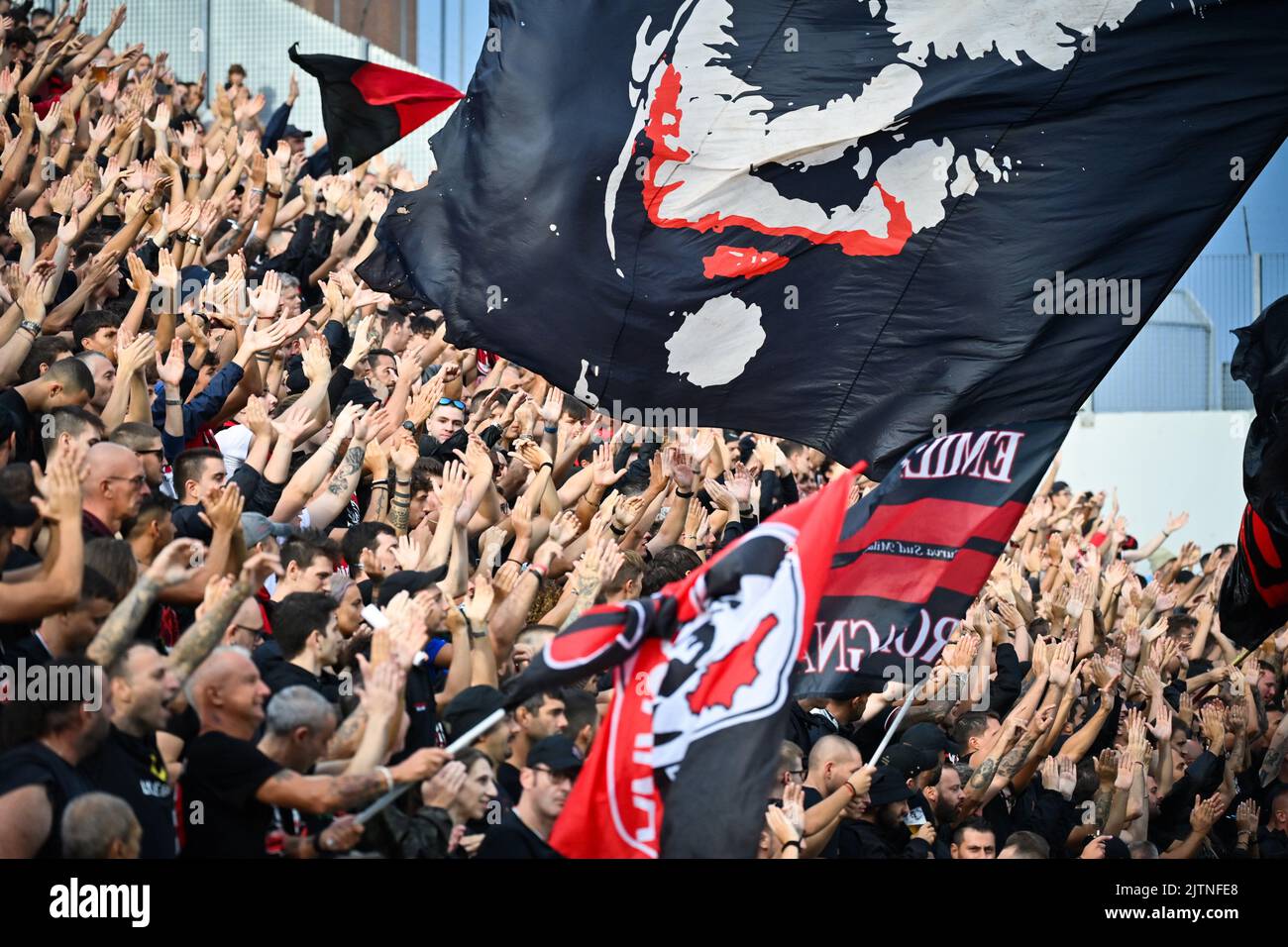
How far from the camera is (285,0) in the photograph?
2377 cm

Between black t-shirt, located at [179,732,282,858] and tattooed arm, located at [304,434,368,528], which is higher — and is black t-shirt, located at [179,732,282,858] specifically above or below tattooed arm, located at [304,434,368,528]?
below

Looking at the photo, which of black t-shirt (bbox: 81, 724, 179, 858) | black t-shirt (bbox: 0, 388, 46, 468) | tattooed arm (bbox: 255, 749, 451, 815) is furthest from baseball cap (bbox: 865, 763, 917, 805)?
black t-shirt (bbox: 0, 388, 46, 468)

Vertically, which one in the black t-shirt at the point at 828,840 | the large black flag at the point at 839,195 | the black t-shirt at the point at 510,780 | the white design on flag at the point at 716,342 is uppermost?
the large black flag at the point at 839,195

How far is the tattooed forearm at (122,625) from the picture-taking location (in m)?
5.00

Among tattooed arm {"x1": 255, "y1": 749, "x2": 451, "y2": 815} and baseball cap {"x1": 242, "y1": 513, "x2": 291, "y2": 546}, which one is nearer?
tattooed arm {"x1": 255, "y1": 749, "x2": 451, "y2": 815}

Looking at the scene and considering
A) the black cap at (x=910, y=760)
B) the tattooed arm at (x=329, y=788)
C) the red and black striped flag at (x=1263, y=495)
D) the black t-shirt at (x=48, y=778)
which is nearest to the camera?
the black t-shirt at (x=48, y=778)

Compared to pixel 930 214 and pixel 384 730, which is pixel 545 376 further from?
pixel 384 730

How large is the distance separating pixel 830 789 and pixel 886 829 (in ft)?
1.23

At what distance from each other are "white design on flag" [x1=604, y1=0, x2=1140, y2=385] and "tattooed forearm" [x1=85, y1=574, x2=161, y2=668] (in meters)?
3.26

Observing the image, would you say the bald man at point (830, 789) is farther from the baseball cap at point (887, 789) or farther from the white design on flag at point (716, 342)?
the white design on flag at point (716, 342)

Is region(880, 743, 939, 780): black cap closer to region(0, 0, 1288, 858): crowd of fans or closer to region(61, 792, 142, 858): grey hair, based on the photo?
region(0, 0, 1288, 858): crowd of fans

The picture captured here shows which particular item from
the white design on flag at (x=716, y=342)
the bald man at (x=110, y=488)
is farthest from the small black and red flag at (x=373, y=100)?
the bald man at (x=110, y=488)

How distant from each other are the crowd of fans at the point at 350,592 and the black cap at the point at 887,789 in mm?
17

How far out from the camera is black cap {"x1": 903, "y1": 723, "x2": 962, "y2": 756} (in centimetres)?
849
